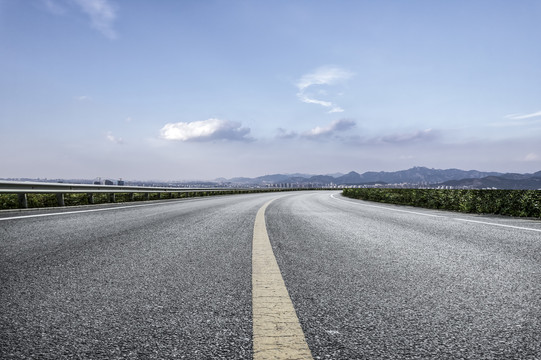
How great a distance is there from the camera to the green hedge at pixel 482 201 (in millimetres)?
10961

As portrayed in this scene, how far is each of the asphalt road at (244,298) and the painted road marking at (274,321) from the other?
0.18ft

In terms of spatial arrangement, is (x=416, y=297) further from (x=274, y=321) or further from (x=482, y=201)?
(x=482, y=201)

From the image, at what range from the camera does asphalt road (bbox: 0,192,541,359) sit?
5.57 ft

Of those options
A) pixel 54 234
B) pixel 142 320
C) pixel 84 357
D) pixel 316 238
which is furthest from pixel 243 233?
pixel 84 357

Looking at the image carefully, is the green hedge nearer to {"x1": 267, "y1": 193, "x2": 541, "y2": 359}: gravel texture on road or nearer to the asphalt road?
{"x1": 267, "y1": 193, "x2": 541, "y2": 359}: gravel texture on road

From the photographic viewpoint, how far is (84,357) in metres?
1.58

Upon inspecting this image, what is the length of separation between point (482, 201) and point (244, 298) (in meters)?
13.3

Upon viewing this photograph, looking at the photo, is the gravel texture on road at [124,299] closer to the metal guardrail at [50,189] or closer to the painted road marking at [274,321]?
the painted road marking at [274,321]

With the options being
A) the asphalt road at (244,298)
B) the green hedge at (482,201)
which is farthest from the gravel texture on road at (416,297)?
the green hedge at (482,201)

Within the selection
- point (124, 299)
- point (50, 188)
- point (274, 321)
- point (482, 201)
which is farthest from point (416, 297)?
point (50, 188)

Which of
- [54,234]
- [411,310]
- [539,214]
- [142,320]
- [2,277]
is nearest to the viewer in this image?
[142,320]

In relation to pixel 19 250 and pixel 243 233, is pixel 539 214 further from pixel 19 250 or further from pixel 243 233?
pixel 19 250

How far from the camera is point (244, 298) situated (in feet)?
7.99

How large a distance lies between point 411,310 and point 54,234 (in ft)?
17.5
